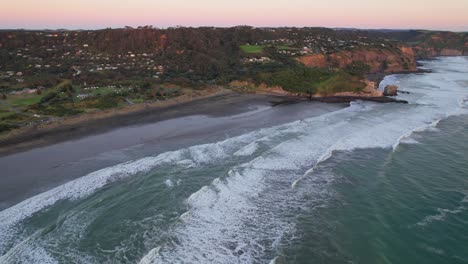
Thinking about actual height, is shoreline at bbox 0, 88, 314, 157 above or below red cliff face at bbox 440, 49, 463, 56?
above

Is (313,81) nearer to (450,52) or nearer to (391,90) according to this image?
(391,90)

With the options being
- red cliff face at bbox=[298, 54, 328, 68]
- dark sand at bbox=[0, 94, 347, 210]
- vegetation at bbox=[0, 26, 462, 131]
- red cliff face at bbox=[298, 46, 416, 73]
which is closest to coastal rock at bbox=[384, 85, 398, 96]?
vegetation at bbox=[0, 26, 462, 131]

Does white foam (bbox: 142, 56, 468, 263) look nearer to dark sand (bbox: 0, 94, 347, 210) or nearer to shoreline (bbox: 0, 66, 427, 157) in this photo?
dark sand (bbox: 0, 94, 347, 210)

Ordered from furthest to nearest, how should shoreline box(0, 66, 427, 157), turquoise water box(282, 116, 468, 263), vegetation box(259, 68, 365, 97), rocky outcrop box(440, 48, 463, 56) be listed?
1. rocky outcrop box(440, 48, 463, 56)
2. vegetation box(259, 68, 365, 97)
3. shoreline box(0, 66, 427, 157)
4. turquoise water box(282, 116, 468, 263)

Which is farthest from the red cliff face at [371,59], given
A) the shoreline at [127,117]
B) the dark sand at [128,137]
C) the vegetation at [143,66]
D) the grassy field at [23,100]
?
the grassy field at [23,100]

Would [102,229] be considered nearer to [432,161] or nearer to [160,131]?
[160,131]

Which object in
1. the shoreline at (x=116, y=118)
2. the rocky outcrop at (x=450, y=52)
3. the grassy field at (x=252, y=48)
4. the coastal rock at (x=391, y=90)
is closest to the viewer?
the shoreline at (x=116, y=118)

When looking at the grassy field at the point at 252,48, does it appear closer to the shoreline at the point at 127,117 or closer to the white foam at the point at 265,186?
the shoreline at the point at 127,117
